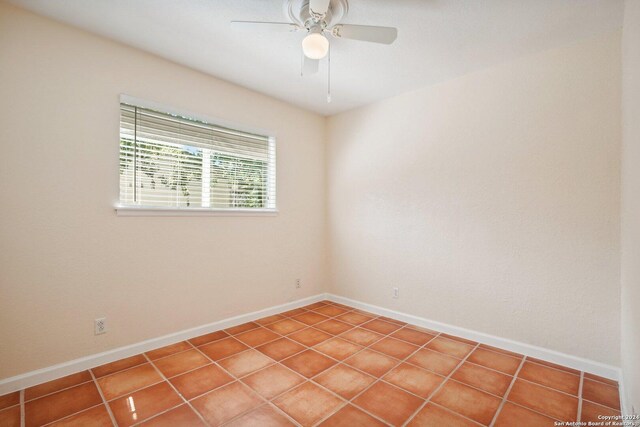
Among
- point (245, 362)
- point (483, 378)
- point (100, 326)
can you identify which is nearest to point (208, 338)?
point (245, 362)

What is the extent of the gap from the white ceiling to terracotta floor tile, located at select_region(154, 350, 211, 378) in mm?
2478

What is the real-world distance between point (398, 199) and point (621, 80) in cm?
189

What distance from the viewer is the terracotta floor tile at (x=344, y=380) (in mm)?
1944

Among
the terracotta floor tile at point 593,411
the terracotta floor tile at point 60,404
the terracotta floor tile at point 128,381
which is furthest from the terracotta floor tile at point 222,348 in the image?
the terracotta floor tile at point 593,411

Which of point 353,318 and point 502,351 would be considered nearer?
point 502,351

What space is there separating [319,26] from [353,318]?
2788 mm

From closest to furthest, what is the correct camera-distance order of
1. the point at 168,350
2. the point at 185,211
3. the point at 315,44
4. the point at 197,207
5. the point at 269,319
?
the point at 315,44 < the point at 168,350 < the point at 185,211 < the point at 197,207 < the point at 269,319

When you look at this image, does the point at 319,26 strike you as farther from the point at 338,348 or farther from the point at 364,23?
the point at 338,348

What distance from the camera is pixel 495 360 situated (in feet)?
7.73

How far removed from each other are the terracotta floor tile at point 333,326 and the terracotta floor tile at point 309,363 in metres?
0.49

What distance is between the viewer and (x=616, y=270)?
2.09 metres

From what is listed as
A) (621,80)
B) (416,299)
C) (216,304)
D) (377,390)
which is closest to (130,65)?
(216,304)

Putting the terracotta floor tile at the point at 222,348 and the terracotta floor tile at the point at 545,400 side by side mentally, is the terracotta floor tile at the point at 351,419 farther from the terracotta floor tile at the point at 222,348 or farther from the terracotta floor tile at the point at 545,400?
the terracotta floor tile at the point at 222,348

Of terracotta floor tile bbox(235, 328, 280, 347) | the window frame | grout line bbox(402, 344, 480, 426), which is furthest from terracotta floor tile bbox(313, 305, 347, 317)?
grout line bbox(402, 344, 480, 426)
